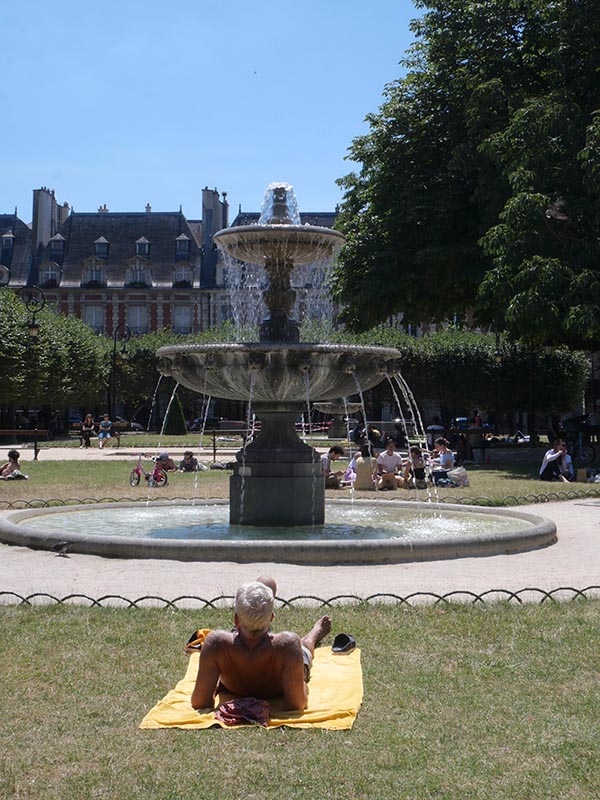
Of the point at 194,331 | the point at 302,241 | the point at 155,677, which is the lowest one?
the point at 155,677

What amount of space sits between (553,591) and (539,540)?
10.0 ft

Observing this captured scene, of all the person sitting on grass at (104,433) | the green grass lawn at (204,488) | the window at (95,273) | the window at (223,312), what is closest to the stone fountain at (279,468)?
the green grass lawn at (204,488)

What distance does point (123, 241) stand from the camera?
84.8 m

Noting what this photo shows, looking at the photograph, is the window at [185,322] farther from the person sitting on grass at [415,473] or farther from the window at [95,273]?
the person sitting on grass at [415,473]

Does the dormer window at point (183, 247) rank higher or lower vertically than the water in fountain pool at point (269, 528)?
higher

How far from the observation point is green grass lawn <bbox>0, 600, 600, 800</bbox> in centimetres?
420

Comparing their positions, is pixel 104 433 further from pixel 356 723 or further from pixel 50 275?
pixel 50 275

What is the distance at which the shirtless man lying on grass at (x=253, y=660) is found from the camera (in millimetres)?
5102

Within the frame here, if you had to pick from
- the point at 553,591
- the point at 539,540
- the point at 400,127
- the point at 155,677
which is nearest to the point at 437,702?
the point at 155,677

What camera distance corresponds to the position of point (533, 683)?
5.60 m

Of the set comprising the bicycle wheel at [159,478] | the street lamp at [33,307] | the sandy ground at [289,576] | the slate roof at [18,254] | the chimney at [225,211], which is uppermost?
the chimney at [225,211]

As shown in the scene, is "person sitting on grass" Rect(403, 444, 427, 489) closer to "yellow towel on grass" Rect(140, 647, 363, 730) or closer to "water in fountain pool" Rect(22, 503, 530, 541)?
"water in fountain pool" Rect(22, 503, 530, 541)

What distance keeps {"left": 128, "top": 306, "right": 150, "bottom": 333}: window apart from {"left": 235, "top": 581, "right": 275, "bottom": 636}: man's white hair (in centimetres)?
7829

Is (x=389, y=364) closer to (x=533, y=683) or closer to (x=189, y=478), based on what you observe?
(x=533, y=683)
